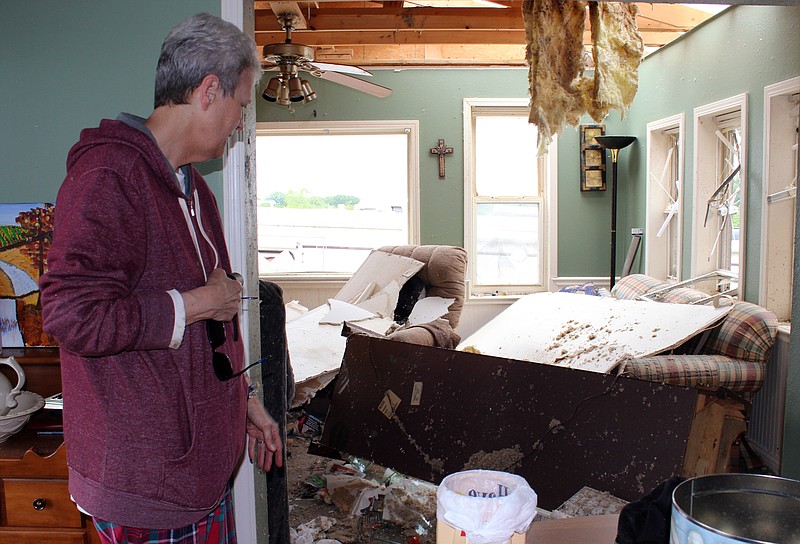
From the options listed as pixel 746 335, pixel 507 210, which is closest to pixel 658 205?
pixel 507 210

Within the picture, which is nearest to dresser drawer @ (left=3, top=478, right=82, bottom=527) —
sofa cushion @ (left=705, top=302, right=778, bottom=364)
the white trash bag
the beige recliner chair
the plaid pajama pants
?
the plaid pajama pants

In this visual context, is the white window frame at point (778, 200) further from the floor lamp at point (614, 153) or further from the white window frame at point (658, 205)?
the floor lamp at point (614, 153)

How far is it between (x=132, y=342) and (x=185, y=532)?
42 centimetres

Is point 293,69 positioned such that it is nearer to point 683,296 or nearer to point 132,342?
point 683,296

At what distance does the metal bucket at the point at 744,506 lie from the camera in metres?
0.72

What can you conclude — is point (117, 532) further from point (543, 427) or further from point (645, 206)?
point (645, 206)

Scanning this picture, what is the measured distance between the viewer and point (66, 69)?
194cm

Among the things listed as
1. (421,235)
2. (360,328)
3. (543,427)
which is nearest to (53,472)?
(543,427)

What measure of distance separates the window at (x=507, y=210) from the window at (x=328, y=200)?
70 centimetres

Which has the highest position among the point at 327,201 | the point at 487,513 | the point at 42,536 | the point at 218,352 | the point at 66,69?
the point at 66,69

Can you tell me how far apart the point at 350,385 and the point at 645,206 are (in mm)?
3252

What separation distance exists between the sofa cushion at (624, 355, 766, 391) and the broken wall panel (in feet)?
1.74

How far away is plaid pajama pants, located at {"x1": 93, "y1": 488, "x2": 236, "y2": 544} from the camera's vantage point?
A: 4.16 feet

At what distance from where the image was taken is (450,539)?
0.85 m
